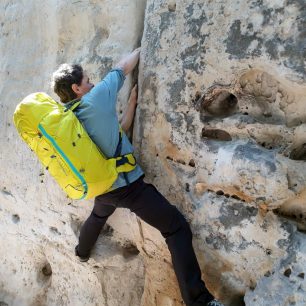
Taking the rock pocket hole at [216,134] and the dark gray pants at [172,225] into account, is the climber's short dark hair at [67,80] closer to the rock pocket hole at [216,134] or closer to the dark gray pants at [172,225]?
the dark gray pants at [172,225]

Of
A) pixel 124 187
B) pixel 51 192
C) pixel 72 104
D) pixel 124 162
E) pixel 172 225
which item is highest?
pixel 72 104

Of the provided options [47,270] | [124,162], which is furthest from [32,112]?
[47,270]

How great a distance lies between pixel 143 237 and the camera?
277 cm

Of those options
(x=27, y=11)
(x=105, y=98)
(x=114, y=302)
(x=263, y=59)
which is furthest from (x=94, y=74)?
(x=114, y=302)

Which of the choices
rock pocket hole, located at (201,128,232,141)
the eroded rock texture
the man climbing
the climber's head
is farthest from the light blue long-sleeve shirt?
rock pocket hole, located at (201,128,232,141)

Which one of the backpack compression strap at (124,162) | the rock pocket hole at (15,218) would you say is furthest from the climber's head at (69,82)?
the rock pocket hole at (15,218)

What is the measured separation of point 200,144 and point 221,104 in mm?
239

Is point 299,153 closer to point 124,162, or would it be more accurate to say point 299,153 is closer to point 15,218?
point 124,162

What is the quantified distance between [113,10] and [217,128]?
110cm

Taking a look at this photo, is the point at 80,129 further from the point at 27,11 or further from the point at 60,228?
the point at 27,11

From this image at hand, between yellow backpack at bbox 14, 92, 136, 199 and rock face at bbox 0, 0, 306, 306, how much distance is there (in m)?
0.50

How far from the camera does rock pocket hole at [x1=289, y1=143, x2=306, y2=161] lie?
7.09ft

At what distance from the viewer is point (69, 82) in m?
2.37

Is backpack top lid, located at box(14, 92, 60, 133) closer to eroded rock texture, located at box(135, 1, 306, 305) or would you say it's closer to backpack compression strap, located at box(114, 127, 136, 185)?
backpack compression strap, located at box(114, 127, 136, 185)
